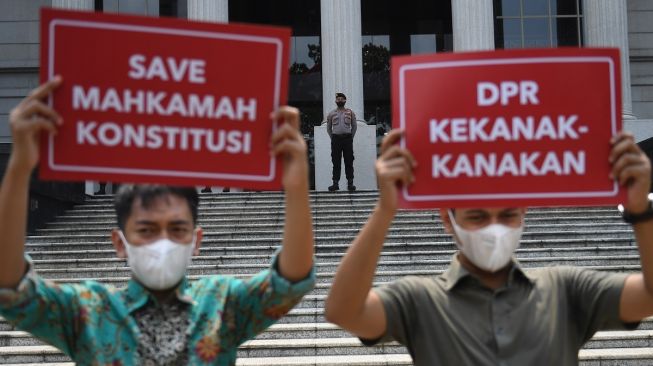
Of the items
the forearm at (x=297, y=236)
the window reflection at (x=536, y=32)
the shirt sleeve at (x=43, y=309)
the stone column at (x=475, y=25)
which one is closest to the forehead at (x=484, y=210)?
the forearm at (x=297, y=236)

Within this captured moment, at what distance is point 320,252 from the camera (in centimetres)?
1094

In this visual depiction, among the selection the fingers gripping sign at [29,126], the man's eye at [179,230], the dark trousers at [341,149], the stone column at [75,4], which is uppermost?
the stone column at [75,4]

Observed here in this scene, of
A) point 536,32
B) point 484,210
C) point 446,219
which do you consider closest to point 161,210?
point 446,219

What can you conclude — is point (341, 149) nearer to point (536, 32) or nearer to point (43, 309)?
point (536, 32)

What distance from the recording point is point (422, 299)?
9.42 feet

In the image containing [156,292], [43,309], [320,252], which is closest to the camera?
[43,309]

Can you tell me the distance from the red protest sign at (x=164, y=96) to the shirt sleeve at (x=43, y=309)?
1.27 ft

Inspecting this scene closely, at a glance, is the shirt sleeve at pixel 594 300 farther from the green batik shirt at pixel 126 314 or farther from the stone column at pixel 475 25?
the stone column at pixel 475 25

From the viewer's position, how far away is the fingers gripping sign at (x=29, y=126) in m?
2.53

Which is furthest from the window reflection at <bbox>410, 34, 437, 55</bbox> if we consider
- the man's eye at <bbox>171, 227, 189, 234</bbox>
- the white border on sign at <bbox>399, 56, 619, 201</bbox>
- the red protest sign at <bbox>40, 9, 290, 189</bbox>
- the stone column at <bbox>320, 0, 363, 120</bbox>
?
the man's eye at <bbox>171, 227, 189, 234</bbox>

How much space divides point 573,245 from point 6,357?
734 centimetres

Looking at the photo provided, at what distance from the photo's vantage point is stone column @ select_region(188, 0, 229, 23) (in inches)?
727

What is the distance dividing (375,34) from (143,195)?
70.3 ft

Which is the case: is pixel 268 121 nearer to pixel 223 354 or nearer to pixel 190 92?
pixel 190 92
